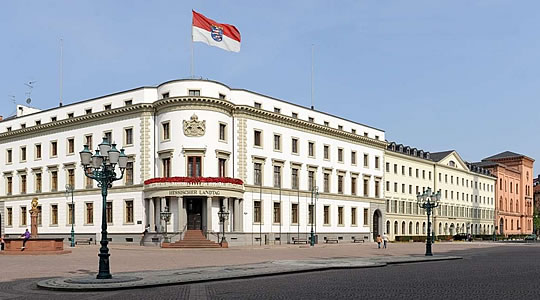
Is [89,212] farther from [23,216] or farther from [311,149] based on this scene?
[311,149]

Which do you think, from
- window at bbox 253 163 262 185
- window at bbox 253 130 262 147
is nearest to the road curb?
window at bbox 253 163 262 185

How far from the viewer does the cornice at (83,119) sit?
2439 inches

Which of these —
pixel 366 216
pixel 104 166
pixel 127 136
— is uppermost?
pixel 127 136

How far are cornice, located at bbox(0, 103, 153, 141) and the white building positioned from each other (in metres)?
0.14

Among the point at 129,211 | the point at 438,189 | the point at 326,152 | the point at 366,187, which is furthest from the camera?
the point at 438,189

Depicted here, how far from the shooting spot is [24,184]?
74375mm

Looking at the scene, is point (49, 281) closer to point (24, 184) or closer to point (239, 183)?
point (239, 183)

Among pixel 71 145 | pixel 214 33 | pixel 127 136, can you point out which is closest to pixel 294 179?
pixel 127 136

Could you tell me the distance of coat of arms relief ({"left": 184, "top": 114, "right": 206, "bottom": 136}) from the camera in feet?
192

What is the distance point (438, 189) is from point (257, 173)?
51.5m

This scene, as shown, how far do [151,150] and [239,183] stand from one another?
956 centimetres

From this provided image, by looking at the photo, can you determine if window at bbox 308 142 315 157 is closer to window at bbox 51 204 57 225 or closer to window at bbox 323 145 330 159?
window at bbox 323 145 330 159

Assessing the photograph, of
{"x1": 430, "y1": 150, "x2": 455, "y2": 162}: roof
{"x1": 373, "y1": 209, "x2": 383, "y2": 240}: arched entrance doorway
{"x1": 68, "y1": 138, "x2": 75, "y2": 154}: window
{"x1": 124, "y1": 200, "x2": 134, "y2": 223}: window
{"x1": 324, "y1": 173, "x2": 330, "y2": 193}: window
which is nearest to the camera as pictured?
{"x1": 124, "y1": 200, "x2": 134, "y2": 223}: window

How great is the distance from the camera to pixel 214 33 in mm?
59125
